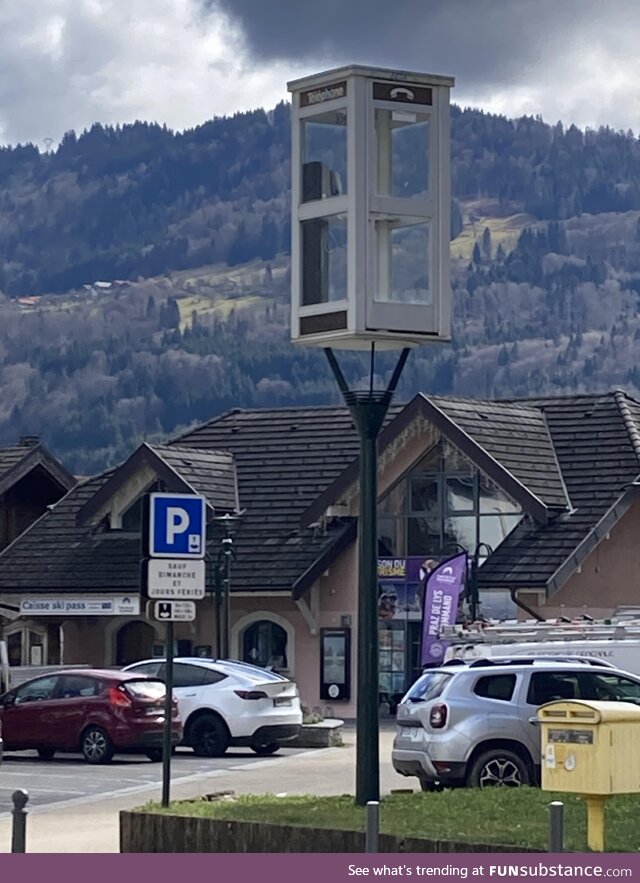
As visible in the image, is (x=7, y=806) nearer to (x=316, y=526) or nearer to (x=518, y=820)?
(x=518, y=820)

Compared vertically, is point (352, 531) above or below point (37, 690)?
above

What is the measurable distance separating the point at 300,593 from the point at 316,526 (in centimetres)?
208

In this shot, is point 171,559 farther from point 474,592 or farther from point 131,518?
point 131,518

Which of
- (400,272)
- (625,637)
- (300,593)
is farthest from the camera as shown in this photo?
(300,593)

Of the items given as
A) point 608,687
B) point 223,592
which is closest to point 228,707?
point 608,687

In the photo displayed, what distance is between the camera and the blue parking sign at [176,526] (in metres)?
19.4

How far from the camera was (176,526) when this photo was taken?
19531 millimetres

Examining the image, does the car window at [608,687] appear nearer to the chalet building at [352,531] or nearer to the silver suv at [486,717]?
the silver suv at [486,717]

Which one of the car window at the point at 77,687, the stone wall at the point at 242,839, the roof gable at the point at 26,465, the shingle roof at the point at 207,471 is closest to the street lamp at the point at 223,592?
the shingle roof at the point at 207,471

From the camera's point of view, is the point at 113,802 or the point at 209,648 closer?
the point at 113,802

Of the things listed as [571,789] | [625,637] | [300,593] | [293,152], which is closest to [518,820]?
[571,789]

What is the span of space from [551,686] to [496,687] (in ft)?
2.01

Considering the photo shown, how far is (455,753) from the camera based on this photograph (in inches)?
878

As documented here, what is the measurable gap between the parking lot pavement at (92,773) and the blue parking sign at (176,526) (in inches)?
177
